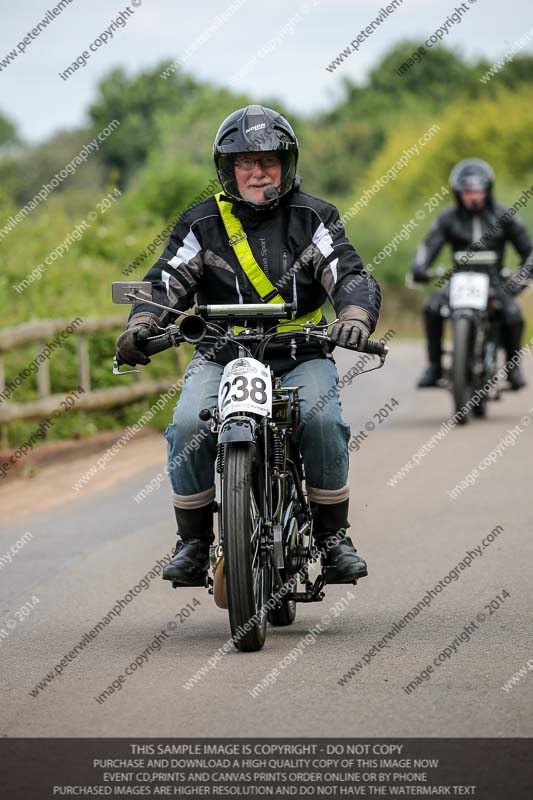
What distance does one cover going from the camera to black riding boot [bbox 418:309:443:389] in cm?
1531

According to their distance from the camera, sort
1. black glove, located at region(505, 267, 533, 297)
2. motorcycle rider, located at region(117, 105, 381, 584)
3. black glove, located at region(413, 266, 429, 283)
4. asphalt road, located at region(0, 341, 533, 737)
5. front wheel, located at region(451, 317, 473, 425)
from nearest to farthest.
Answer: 1. asphalt road, located at region(0, 341, 533, 737)
2. motorcycle rider, located at region(117, 105, 381, 584)
3. front wheel, located at region(451, 317, 473, 425)
4. black glove, located at region(505, 267, 533, 297)
5. black glove, located at region(413, 266, 429, 283)

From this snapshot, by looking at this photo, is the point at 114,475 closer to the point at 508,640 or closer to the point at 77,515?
the point at 77,515

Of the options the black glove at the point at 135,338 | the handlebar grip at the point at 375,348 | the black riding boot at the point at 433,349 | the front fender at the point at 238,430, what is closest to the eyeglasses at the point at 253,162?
the black glove at the point at 135,338

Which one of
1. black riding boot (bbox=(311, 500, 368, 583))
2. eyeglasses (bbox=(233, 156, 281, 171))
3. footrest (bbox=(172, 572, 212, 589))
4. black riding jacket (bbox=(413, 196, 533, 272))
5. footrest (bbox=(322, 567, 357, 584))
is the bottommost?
footrest (bbox=(322, 567, 357, 584))

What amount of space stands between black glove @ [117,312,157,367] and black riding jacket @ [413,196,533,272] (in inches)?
345

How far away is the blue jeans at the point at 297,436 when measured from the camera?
20.8 feet

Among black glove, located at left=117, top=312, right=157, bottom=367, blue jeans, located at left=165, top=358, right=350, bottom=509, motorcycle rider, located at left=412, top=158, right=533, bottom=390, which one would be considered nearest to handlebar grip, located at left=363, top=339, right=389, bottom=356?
blue jeans, located at left=165, top=358, right=350, bottom=509

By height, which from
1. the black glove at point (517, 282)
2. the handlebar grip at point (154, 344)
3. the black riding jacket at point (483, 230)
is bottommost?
the black glove at point (517, 282)

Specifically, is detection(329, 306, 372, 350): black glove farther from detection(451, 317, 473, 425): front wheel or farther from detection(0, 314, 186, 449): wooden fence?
detection(451, 317, 473, 425): front wheel

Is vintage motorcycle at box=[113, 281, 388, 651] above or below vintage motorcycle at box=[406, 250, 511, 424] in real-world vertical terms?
above

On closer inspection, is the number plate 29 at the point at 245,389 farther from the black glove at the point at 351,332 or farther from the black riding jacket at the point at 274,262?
the black riding jacket at the point at 274,262

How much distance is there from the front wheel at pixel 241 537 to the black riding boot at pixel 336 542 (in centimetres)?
62

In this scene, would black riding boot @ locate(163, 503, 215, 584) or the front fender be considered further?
black riding boot @ locate(163, 503, 215, 584)

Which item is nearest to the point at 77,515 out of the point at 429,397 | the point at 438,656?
the point at 438,656
